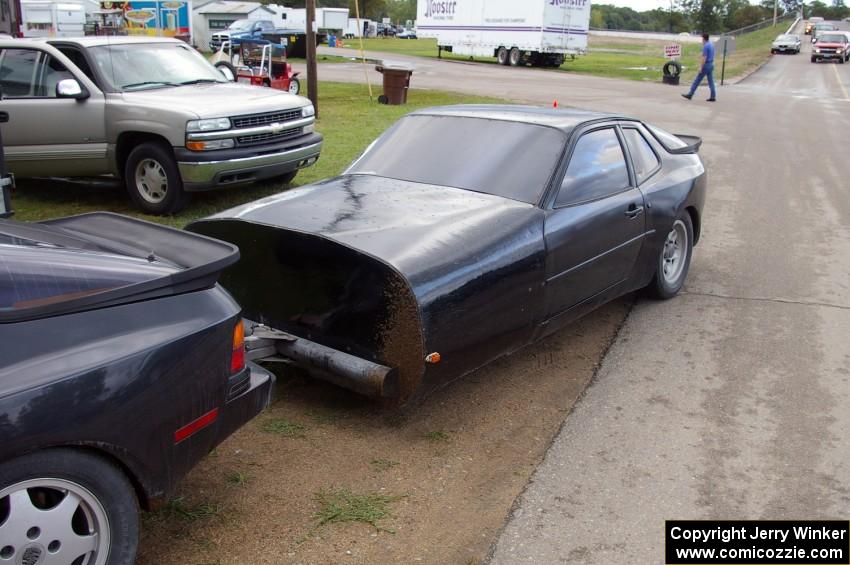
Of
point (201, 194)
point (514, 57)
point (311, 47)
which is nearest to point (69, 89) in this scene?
point (201, 194)

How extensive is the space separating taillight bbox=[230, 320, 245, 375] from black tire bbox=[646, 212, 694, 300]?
376cm

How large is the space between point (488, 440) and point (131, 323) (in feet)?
6.68

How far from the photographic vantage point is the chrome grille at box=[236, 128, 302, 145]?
327 inches

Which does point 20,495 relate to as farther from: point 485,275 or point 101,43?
point 101,43

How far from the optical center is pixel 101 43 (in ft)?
29.7

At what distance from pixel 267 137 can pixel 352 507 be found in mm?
5766

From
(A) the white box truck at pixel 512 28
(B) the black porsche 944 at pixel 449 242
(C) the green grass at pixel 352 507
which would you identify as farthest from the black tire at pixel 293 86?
(C) the green grass at pixel 352 507

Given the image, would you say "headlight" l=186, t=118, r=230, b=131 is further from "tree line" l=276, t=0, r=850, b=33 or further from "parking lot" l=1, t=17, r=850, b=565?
"tree line" l=276, t=0, r=850, b=33

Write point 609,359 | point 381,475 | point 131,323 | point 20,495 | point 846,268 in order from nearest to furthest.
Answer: point 20,495
point 131,323
point 381,475
point 609,359
point 846,268

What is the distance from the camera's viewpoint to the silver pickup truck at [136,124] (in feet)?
26.5

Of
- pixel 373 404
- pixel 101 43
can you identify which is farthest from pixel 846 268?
pixel 101 43

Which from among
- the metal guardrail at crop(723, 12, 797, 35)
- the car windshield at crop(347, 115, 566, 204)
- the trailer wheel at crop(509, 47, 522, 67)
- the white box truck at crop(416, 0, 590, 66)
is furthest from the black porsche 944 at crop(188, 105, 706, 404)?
the metal guardrail at crop(723, 12, 797, 35)

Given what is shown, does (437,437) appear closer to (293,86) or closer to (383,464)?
(383,464)

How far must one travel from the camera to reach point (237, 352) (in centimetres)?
317
